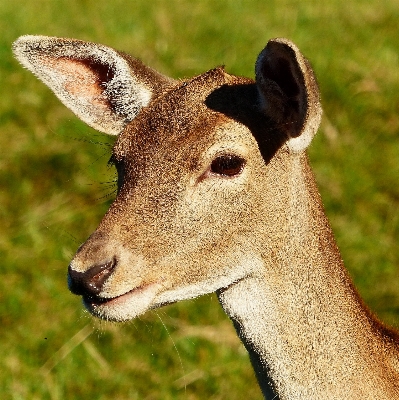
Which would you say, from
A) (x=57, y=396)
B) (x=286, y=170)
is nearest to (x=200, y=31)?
(x=57, y=396)

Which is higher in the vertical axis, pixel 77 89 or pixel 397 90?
pixel 77 89

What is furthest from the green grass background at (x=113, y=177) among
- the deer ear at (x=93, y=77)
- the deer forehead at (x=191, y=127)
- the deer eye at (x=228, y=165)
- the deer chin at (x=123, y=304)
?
the deer chin at (x=123, y=304)

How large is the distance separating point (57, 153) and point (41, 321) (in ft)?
6.03

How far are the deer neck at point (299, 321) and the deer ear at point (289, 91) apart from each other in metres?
0.17

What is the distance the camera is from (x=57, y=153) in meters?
7.42

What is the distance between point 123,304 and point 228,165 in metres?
0.62

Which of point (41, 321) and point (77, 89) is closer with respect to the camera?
point (77, 89)

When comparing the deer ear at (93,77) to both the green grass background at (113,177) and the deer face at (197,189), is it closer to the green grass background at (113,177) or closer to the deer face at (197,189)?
the green grass background at (113,177)

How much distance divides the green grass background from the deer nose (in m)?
0.99

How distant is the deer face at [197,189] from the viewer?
3215mm

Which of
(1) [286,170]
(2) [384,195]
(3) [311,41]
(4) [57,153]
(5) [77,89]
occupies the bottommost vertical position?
(2) [384,195]

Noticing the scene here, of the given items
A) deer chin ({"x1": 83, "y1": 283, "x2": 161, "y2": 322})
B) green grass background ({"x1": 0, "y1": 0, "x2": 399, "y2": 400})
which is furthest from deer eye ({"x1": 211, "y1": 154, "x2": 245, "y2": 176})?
green grass background ({"x1": 0, "y1": 0, "x2": 399, "y2": 400})

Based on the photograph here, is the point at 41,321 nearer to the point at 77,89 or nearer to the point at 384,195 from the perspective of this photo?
the point at 77,89

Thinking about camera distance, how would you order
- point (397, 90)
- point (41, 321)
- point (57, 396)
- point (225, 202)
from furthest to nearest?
point (397, 90) < point (41, 321) < point (57, 396) < point (225, 202)
